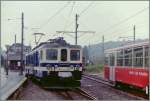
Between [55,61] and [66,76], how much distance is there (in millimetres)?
1099

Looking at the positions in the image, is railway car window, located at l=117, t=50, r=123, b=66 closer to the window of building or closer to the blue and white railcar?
the window of building

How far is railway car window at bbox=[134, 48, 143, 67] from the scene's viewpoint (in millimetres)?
21261

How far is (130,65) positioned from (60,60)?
4317 millimetres

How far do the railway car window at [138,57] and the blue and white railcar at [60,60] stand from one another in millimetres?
4249

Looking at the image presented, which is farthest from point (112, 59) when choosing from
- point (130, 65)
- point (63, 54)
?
point (130, 65)

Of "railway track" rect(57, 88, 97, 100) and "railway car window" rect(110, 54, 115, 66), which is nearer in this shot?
"railway track" rect(57, 88, 97, 100)

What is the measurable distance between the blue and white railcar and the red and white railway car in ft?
7.48

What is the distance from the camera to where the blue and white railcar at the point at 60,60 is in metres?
25.1

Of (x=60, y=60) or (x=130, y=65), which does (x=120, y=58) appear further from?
(x=60, y=60)

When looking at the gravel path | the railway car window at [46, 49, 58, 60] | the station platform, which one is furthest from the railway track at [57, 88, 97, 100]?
the station platform

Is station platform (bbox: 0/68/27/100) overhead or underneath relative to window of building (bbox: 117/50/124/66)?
underneath

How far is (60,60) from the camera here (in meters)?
→ 25.6

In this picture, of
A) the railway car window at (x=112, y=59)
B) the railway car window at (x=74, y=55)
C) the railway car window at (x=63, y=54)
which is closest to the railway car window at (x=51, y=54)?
the railway car window at (x=63, y=54)

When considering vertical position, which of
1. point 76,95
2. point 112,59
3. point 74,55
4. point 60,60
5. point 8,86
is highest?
point 74,55
